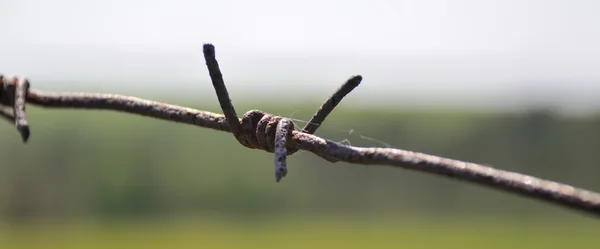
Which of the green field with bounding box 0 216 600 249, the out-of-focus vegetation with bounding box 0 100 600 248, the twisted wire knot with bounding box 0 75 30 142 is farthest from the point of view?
the green field with bounding box 0 216 600 249

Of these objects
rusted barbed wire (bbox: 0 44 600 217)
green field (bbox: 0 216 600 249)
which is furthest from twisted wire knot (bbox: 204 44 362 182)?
green field (bbox: 0 216 600 249)

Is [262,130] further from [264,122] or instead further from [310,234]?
[310,234]

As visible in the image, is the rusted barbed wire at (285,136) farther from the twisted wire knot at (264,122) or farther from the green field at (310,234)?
the green field at (310,234)

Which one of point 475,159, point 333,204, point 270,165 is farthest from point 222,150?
point 475,159

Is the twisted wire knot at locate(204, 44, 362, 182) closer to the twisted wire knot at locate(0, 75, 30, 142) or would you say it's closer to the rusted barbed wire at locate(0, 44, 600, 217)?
the rusted barbed wire at locate(0, 44, 600, 217)

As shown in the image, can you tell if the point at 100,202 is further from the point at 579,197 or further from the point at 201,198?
the point at 579,197

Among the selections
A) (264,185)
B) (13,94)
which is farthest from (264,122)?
(264,185)

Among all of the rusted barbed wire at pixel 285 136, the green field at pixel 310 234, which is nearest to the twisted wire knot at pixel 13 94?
the rusted barbed wire at pixel 285 136

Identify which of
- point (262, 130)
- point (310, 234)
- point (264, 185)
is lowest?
point (310, 234)
